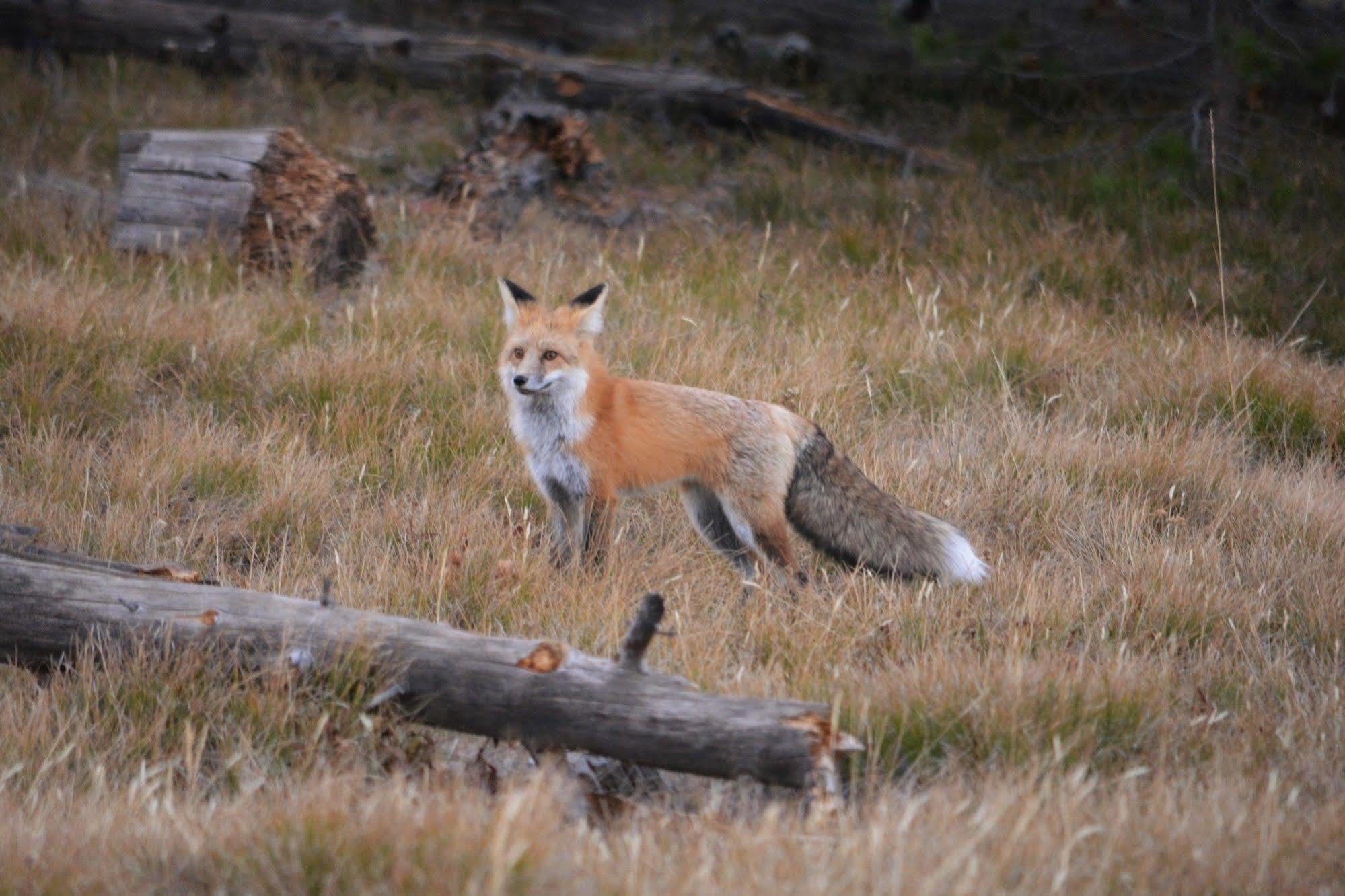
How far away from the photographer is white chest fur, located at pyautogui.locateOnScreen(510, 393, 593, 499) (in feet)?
16.1

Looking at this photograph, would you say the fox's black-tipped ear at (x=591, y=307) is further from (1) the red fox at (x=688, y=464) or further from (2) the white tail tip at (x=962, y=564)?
(2) the white tail tip at (x=962, y=564)

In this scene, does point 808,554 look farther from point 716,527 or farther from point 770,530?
point 770,530

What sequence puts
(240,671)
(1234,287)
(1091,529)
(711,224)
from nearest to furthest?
(240,671)
(1091,529)
(1234,287)
(711,224)

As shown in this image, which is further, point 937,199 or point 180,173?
point 937,199

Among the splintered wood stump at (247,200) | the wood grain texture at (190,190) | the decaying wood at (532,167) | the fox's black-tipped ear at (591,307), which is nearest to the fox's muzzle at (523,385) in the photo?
the fox's black-tipped ear at (591,307)

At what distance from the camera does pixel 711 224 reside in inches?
374

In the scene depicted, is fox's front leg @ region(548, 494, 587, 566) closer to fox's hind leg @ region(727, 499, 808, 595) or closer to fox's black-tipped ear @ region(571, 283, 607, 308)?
fox's hind leg @ region(727, 499, 808, 595)

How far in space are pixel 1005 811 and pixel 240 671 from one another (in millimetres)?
2236

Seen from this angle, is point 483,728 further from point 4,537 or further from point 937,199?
point 937,199

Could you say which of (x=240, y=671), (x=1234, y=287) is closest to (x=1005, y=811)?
(x=240, y=671)

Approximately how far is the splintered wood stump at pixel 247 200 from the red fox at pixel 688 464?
3209mm

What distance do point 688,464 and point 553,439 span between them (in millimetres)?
595

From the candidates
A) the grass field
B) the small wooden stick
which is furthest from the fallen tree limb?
the small wooden stick

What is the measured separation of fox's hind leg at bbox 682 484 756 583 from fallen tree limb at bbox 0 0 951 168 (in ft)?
21.6
